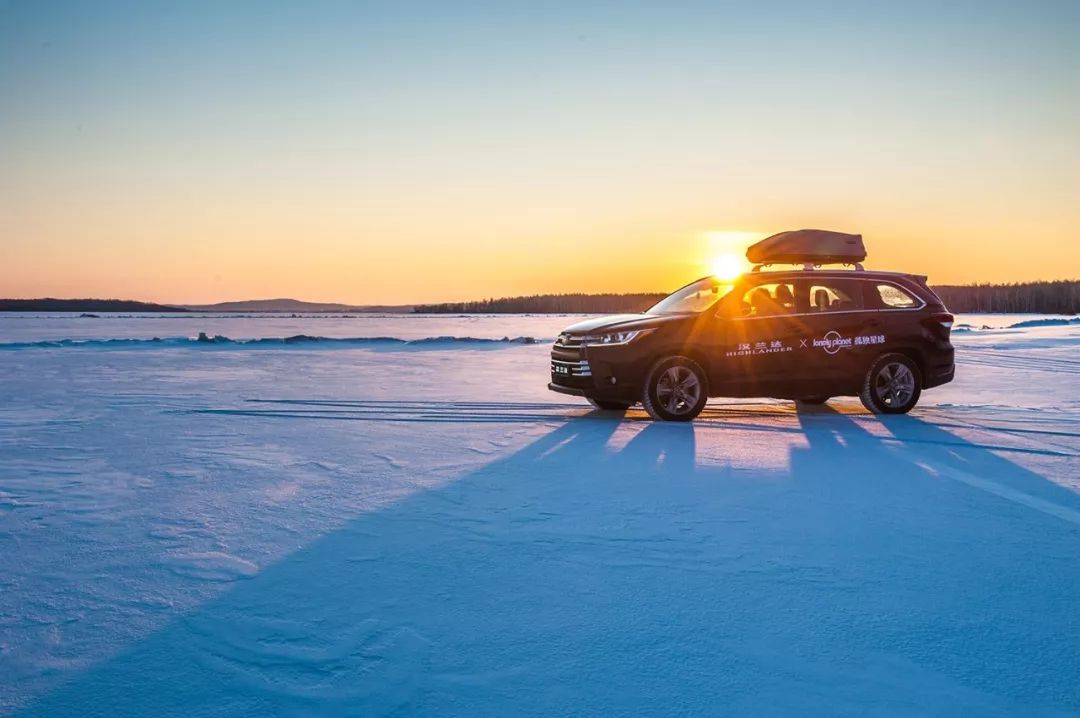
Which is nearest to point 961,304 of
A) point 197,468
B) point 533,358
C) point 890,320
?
point 533,358

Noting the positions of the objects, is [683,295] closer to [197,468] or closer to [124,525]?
[197,468]

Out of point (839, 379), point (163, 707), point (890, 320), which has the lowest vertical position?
point (163, 707)

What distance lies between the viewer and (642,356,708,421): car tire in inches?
390

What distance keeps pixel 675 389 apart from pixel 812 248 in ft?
11.8

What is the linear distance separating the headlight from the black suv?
0.05ft

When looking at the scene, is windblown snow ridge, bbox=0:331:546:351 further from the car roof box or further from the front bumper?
the car roof box

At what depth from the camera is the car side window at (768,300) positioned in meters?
10.2

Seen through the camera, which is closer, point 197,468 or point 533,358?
point 197,468

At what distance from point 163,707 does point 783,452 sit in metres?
6.20

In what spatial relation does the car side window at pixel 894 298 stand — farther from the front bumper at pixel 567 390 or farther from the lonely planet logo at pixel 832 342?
the front bumper at pixel 567 390

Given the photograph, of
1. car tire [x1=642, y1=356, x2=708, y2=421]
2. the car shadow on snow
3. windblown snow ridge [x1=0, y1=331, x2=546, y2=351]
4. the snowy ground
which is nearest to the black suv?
car tire [x1=642, y1=356, x2=708, y2=421]

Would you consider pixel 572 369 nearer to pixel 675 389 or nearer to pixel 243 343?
pixel 675 389

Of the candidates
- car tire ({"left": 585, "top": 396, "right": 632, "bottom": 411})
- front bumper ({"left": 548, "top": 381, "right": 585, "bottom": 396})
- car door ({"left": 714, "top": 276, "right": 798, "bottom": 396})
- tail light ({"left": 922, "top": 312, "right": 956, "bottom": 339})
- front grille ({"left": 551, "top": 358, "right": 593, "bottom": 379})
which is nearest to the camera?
car door ({"left": 714, "top": 276, "right": 798, "bottom": 396})

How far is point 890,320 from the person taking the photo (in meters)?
10.4
